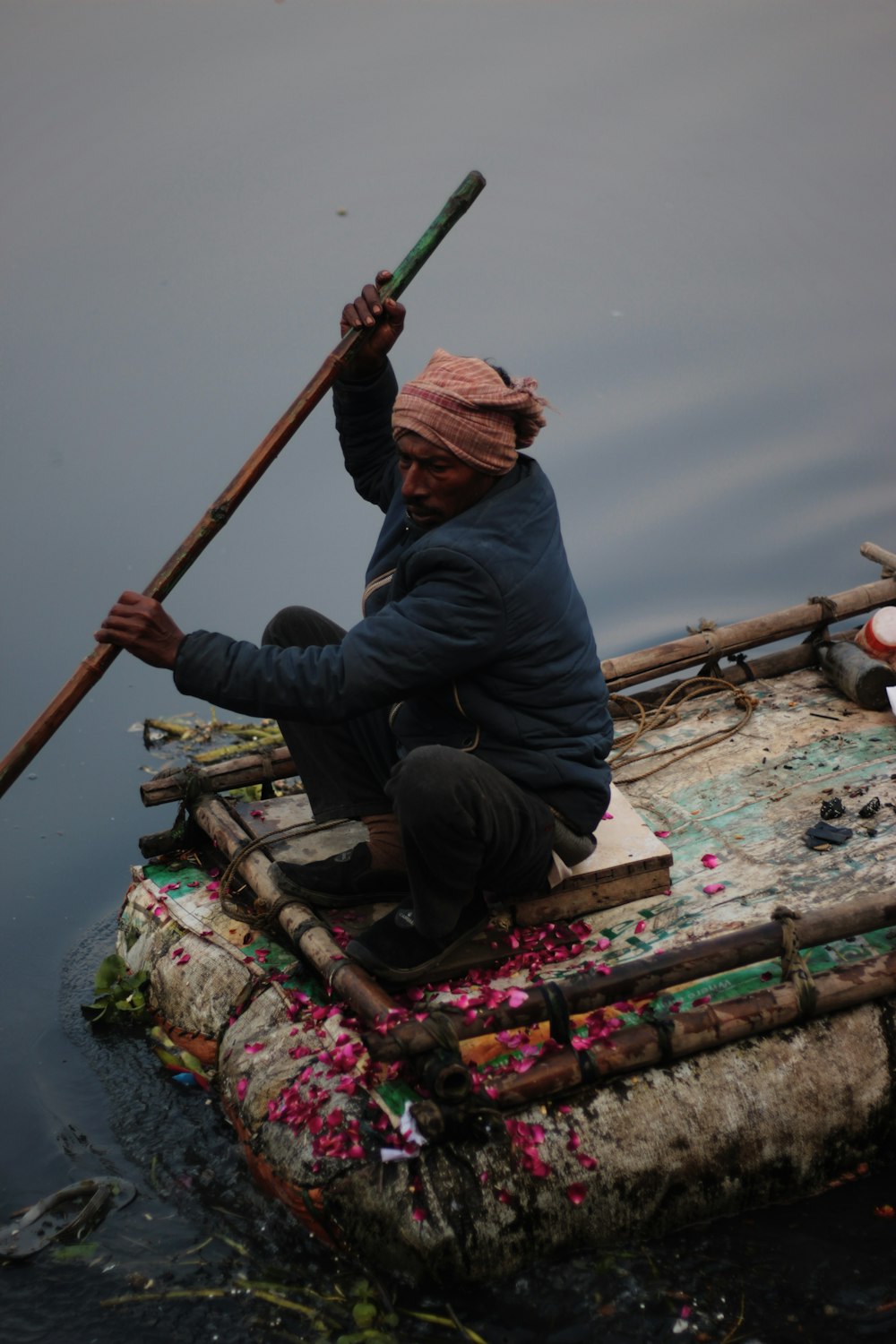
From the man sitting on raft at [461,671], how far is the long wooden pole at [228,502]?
0.16 meters

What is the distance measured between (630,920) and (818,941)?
0.50 m

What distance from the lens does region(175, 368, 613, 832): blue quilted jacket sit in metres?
2.79

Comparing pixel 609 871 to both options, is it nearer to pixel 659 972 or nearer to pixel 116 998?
pixel 659 972

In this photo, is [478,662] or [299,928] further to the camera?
[299,928]

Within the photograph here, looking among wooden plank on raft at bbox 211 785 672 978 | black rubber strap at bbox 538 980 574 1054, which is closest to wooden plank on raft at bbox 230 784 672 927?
wooden plank on raft at bbox 211 785 672 978

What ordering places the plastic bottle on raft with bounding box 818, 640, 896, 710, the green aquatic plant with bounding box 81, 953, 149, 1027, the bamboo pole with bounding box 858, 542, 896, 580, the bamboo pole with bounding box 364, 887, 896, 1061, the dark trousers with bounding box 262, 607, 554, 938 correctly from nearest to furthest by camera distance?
the bamboo pole with bounding box 364, 887, 896, 1061 < the dark trousers with bounding box 262, 607, 554, 938 < the green aquatic plant with bounding box 81, 953, 149, 1027 < the plastic bottle on raft with bounding box 818, 640, 896, 710 < the bamboo pole with bounding box 858, 542, 896, 580

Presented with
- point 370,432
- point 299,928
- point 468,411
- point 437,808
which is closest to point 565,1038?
point 437,808

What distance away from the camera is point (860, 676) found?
4266mm

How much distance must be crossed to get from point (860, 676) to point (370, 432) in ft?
5.78

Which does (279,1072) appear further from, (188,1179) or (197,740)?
(197,740)

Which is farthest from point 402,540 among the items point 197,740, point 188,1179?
point 197,740

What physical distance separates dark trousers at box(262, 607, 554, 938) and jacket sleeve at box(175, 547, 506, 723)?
0.51ft

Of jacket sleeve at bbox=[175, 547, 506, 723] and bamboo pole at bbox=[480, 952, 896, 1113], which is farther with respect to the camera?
jacket sleeve at bbox=[175, 547, 506, 723]

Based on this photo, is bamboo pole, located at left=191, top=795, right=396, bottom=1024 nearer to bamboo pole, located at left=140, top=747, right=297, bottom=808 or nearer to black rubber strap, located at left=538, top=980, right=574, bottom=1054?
bamboo pole, located at left=140, top=747, right=297, bottom=808
